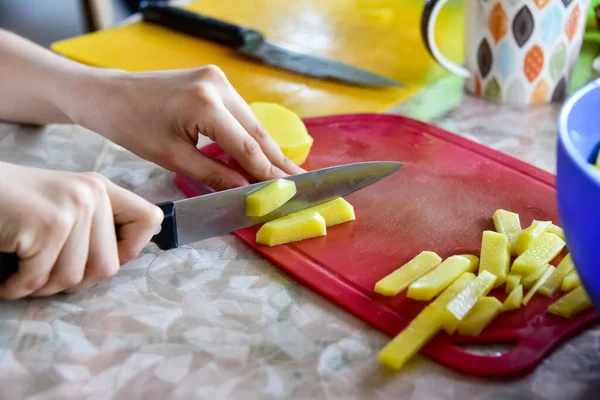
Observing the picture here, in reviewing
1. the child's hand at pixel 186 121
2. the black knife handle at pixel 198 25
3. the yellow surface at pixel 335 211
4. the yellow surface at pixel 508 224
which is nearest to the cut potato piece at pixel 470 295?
the yellow surface at pixel 508 224

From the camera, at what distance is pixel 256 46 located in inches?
65.1

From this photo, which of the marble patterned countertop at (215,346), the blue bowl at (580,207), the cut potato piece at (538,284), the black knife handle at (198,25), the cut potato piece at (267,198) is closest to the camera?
the blue bowl at (580,207)

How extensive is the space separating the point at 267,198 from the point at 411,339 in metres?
0.32

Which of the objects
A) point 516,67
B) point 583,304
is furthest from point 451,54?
point 583,304

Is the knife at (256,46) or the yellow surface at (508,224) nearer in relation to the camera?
the yellow surface at (508,224)

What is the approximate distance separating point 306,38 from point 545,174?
2.91 feet

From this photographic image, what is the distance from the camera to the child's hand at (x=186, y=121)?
105 centimetres

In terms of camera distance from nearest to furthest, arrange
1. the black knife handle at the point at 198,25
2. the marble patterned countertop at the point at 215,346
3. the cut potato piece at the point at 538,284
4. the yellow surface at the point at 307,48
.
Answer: the marble patterned countertop at the point at 215,346 < the cut potato piece at the point at 538,284 < the yellow surface at the point at 307,48 < the black knife handle at the point at 198,25

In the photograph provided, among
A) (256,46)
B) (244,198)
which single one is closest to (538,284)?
(244,198)

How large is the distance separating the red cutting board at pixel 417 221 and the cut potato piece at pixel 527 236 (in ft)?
0.22

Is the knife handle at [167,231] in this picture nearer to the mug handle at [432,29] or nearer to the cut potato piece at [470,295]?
the cut potato piece at [470,295]

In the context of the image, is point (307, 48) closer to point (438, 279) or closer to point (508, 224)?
point (508, 224)

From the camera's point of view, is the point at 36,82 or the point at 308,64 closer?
the point at 36,82

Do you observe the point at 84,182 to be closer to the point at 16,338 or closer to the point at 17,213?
the point at 17,213
